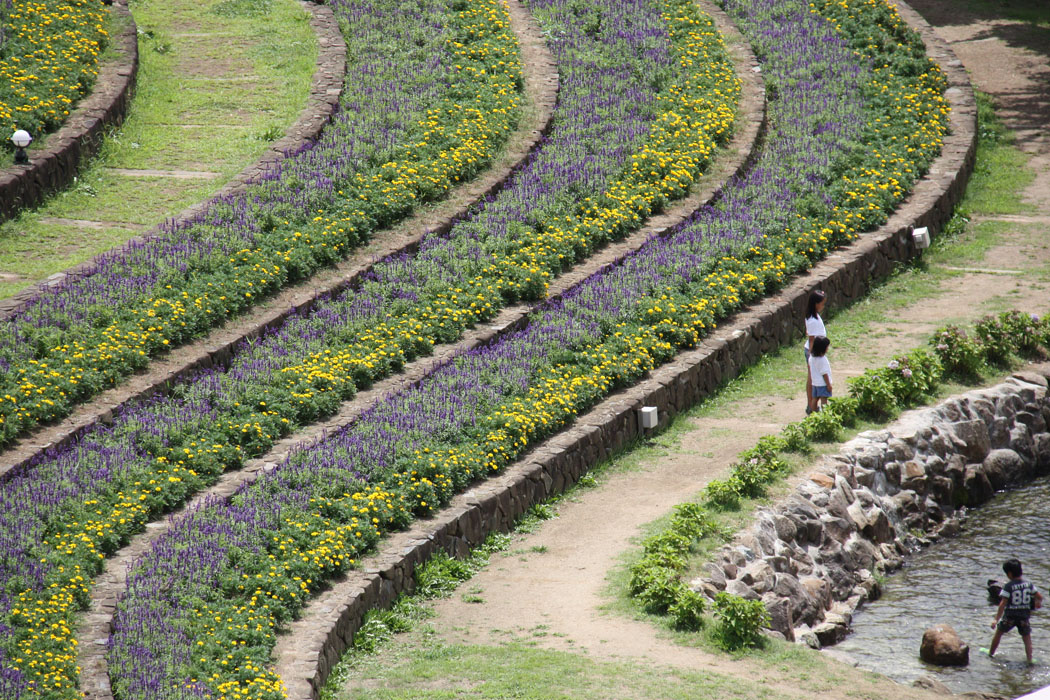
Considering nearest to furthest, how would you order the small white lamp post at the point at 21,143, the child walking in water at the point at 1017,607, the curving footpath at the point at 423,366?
the curving footpath at the point at 423,366 < the child walking in water at the point at 1017,607 < the small white lamp post at the point at 21,143

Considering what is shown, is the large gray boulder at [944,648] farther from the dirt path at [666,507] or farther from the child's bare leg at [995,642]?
the dirt path at [666,507]

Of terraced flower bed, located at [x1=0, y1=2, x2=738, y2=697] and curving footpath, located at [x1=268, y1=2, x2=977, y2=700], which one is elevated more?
terraced flower bed, located at [x1=0, y1=2, x2=738, y2=697]

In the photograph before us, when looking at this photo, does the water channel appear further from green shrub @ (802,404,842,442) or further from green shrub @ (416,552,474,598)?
green shrub @ (416,552,474,598)

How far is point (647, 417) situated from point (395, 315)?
3276 millimetres

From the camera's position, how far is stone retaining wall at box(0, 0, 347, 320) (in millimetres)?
16025

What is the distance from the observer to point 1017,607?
37.9ft

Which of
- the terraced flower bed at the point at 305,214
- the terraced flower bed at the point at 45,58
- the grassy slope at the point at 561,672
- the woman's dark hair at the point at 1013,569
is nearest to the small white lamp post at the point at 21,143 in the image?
the terraced flower bed at the point at 45,58

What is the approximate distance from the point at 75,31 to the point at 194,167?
4320 mm

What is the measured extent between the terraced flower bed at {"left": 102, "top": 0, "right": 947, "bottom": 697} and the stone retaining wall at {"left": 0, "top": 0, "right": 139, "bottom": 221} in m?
7.15

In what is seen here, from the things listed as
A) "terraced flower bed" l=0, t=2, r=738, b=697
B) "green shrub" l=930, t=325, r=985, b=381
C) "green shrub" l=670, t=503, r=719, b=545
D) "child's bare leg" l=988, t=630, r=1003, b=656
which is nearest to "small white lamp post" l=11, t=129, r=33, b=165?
"terraced flower bed" l=0, t=2, r=738, b=697

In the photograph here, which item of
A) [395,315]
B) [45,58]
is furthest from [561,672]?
[45,58]

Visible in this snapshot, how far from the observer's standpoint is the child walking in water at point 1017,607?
1155cm

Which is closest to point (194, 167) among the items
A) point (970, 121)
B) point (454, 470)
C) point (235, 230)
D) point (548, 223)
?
point (235, 230)

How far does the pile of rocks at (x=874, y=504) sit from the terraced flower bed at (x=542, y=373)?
2.64 meters
